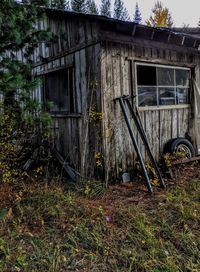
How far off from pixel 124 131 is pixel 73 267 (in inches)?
130

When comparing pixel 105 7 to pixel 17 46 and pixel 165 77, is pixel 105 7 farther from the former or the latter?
pixel 17 46

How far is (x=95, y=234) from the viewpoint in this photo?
3318mm

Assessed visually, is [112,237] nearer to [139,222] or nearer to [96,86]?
[139,222]

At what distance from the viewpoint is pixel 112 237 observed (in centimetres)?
332

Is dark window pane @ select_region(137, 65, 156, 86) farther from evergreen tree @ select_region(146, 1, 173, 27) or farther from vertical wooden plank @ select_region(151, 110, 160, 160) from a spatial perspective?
evergreen tree @ select_region(146, 1, 173, 27)

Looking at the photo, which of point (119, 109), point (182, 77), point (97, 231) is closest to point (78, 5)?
point (182, 77)

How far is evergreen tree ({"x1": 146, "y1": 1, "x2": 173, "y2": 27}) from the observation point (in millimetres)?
24391

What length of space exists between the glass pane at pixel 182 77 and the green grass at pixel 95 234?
3309 millimetres

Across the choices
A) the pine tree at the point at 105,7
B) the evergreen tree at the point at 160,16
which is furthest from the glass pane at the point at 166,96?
the pine tree at the point at 105,7

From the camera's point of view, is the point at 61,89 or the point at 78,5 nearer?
the point at 61,89

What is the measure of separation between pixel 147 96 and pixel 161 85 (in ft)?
1.74

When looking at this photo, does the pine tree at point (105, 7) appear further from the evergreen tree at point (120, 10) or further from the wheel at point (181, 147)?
the wheel at point (181, 147)

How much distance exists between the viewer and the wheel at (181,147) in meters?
6.29

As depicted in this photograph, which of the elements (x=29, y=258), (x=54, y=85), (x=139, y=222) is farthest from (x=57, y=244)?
(x=54, y=85)
